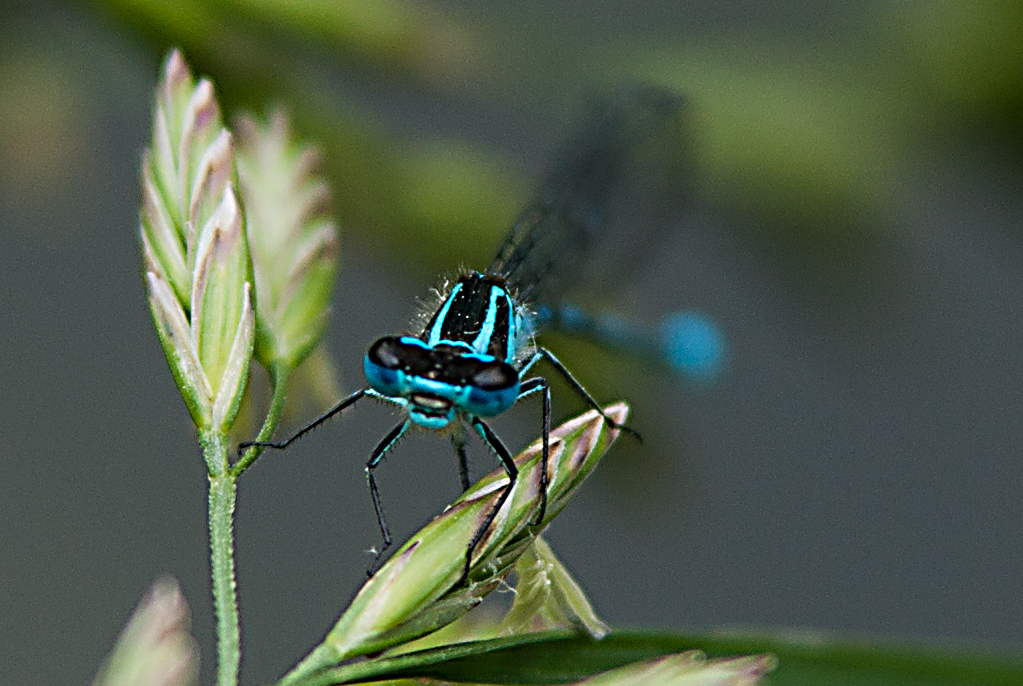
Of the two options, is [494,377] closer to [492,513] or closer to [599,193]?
[492,513]

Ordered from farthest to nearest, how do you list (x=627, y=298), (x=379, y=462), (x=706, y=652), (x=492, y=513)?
(x=627, y=298) → (x=379, y=462) → (x=706, y=652) → (x=492, y=513)

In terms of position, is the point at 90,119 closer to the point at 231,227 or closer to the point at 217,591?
the point at 231,227

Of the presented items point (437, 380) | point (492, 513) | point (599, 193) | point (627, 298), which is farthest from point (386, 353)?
point (627, 298)

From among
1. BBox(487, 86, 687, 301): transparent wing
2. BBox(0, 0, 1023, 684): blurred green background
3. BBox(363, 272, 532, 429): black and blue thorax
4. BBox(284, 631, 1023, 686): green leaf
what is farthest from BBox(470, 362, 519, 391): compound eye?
BBox(0, 0, 1023, 684): blurred green background

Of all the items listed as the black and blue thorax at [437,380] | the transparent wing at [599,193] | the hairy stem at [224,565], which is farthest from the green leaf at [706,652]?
the transparent wing at [599,193]

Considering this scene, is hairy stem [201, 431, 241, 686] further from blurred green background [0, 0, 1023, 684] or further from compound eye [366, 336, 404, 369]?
blurred green background [0, 0, 1023, 684]

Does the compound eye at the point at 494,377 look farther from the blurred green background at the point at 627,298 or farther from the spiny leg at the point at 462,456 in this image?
the blurred green background at the point at 627,298
